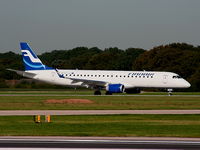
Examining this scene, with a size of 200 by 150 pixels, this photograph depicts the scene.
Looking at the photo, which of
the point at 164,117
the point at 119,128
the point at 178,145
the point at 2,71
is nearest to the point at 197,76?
the point at 2,71

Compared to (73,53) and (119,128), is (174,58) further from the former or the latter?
(119,128)

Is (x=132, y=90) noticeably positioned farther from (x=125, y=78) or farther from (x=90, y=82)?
(x=90, y=82)

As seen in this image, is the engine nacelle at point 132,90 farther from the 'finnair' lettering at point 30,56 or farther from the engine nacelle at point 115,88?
the 'finnair' lettering at point 30,56

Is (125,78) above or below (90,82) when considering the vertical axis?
above

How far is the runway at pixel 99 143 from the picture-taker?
2194cm

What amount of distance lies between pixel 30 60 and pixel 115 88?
13912 millimetres

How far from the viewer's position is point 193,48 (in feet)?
447

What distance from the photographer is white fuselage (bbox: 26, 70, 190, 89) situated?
75.5 m

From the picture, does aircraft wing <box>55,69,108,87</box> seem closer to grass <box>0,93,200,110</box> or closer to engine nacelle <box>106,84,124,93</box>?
engine nacelle <box>106,84,124,93</box>

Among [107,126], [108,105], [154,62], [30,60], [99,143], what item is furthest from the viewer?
[154,62]

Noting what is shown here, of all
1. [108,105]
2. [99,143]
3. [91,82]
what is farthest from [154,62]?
[99,143]

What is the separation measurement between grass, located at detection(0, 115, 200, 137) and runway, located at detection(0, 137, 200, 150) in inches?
83.4

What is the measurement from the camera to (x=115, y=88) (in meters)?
75.6

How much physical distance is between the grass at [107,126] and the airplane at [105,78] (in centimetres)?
3796
